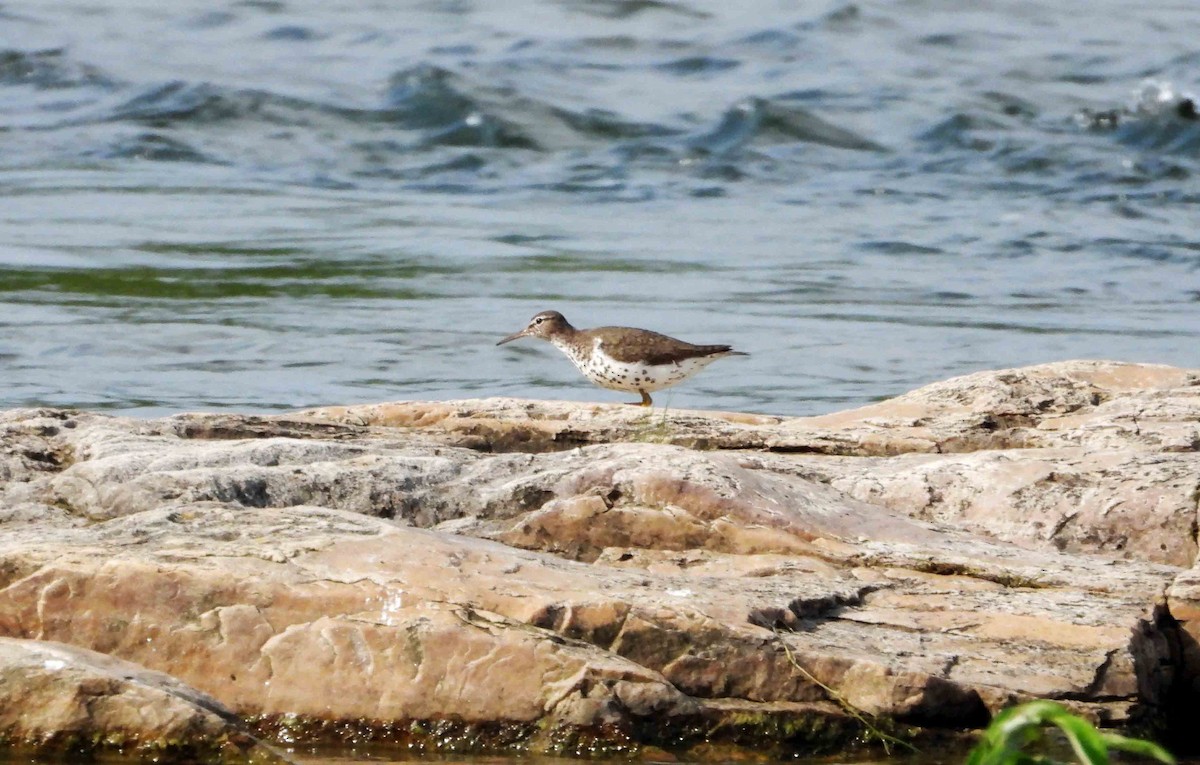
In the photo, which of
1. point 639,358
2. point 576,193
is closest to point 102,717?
point 639,358

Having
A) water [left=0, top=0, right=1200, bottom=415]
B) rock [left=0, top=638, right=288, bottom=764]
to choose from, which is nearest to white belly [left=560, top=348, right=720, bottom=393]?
water [left=0, top=0, right=1200, bottom=415]

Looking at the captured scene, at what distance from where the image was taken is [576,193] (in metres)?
19.9

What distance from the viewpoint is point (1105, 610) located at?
484 centimetres

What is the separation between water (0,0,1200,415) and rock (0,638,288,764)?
21.7ft

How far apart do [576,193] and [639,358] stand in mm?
11055

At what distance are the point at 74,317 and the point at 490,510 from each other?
898cm

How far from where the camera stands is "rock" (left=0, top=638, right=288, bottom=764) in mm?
4086

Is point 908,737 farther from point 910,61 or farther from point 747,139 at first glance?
point 910,61

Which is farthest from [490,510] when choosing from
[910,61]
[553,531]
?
[910,61]

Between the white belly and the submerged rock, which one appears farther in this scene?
the white belly

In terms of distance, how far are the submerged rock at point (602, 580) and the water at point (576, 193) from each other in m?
5.38

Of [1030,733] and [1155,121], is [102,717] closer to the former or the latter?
[1030,733]

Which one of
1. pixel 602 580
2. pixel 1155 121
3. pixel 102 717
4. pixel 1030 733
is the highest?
pixel 1155 121

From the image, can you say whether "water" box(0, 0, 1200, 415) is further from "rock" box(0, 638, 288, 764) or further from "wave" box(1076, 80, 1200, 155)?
"rock" box(0, 638, 288, 764)
